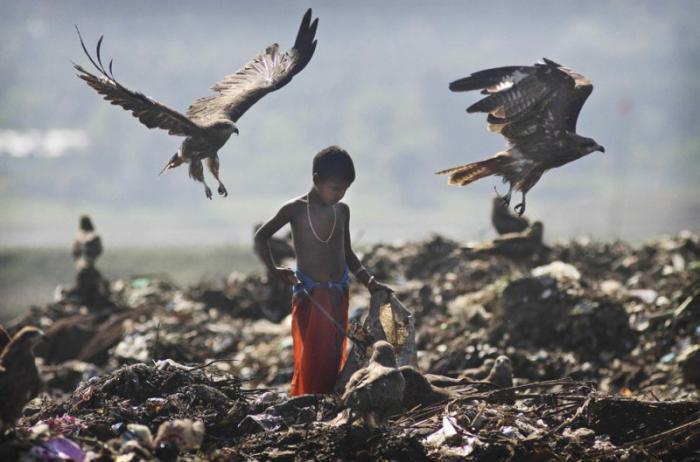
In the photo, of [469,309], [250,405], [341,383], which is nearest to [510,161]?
[341,383]

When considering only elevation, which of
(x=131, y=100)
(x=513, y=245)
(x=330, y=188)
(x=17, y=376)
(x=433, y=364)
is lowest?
(x=433, y=364)

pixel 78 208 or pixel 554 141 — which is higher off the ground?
pixel 78 208

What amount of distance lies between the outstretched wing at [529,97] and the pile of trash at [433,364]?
184 cm

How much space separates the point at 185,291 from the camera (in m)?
14.5

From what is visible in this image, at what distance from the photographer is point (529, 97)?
23.5ft

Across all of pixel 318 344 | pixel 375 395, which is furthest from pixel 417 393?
pixel 375 395

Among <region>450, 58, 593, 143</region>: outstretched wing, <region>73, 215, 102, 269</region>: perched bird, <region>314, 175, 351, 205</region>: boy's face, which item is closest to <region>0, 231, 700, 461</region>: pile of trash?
<region>73, 215, 102, 269</region>: perched bird

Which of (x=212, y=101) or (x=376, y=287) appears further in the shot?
(x=212, y=101)

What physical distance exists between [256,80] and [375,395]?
3.44 meters

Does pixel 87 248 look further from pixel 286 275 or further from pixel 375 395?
pixel 375 395

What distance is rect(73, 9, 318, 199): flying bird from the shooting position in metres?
5.82

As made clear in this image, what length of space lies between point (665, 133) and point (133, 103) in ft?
Result: 529

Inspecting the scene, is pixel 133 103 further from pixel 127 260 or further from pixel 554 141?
pixel 127 260

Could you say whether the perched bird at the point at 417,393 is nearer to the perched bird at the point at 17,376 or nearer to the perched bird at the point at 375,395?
the perched bird at the point at 375,395
